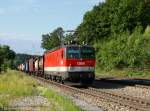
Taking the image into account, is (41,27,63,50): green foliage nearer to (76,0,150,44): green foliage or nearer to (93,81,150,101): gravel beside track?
(76,0,150,44): green foliage

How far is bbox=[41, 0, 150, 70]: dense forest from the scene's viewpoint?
65.2 meters

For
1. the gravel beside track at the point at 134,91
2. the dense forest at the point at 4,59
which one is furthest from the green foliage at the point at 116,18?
→ the gravel beside track at the point at 134,91

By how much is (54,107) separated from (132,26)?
242 feet

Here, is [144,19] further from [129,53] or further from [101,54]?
[129,53]

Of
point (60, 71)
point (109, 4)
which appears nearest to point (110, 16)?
point (109, 4)

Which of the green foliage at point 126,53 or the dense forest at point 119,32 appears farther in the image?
the dense forest at point 119,32

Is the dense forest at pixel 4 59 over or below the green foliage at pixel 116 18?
below

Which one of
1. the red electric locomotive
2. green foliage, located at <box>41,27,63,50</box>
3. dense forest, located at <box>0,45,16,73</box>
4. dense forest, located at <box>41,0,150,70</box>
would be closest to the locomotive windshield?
the red electric locomotive

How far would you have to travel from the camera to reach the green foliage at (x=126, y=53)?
6294 centimetres

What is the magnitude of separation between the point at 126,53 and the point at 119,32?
24735mm

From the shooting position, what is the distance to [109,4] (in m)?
101

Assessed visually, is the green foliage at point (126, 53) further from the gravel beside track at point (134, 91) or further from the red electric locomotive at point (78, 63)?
the gravel beside track at point (134, 91)

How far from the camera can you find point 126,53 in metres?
66.7

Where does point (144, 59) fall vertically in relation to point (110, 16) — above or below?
below
